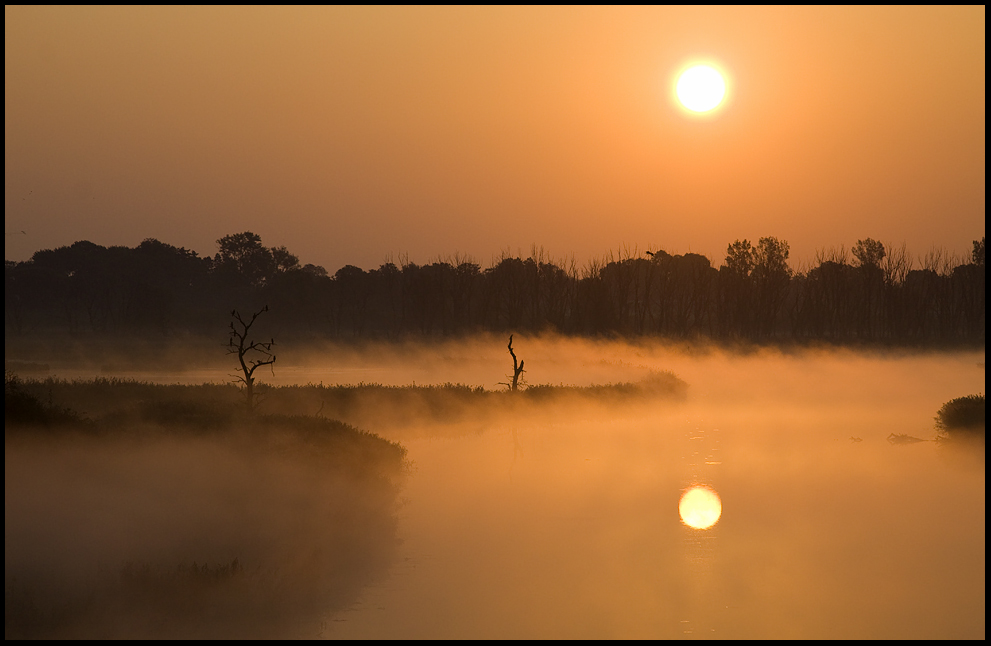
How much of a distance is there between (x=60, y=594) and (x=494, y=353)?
233 feet

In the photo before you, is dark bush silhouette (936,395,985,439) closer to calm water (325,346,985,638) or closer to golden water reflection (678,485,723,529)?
calm water (325,346,985,638)

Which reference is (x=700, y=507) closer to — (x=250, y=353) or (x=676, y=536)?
(x=676, y=536)

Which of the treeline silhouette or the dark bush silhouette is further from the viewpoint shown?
the treeline silhouette

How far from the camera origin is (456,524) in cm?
2250

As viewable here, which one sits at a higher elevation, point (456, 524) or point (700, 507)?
point (456, 524)

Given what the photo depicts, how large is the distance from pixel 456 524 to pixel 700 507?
7.53 metres

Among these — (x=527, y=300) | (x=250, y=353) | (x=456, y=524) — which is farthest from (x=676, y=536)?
(x=527, y=300)

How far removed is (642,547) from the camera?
2088 centimetres

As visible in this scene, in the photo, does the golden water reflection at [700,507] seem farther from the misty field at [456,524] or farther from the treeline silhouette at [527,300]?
the treeline silhouette at [527,300]

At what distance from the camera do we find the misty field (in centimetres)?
1496

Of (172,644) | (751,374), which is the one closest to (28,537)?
(172,644)

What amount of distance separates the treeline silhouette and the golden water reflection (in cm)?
6572

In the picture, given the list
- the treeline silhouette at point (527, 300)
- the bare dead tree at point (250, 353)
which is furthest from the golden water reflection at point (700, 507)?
the treeline silhouette at point (527, 300)

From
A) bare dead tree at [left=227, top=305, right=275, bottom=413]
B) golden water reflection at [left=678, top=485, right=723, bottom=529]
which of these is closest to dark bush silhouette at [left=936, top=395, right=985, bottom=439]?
golden water reflection at [left=678, top=485, right=723, bottom=529]
